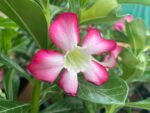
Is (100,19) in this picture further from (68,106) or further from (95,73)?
(68,106)

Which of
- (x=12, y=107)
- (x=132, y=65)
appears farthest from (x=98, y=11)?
(x=12, y=107)

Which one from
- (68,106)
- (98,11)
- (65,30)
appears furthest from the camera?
(68,106)

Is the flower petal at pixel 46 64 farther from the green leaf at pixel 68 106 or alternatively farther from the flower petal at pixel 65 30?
the green leaf at pixel 68 106

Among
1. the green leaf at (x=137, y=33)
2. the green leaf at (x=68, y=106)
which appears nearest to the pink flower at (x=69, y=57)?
the green leaf at (x=137, y=33)

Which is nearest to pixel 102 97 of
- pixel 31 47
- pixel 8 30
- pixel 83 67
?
pixel 83 67

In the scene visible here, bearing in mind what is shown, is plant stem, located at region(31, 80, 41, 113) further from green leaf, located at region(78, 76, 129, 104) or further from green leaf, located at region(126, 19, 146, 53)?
green leaf, located at region(126, 19, 146, 53)

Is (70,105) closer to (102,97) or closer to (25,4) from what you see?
(102,97)

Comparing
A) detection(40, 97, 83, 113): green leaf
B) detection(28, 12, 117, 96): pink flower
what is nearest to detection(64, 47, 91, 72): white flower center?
detection(28, 12, 117, 96): pink flower
